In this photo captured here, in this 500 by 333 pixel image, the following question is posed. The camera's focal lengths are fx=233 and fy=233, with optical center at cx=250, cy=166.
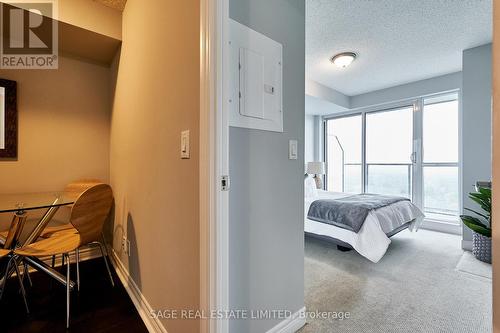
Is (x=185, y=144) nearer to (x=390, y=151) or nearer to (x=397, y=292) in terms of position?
(x=397, y=292)

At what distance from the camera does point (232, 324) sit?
1.16 m

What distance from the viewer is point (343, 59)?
3186mm

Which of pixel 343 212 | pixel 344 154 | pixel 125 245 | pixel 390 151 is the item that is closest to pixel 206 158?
pixel 125 245

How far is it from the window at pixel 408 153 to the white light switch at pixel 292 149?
150 inches

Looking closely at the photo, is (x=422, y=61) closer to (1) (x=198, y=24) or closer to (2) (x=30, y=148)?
(1) (x=198, y=24)

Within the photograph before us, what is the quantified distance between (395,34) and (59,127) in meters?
3.81

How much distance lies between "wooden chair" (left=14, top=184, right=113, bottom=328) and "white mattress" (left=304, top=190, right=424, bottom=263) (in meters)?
2.23

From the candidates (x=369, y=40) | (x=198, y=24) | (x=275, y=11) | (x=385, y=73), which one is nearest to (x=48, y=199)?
(x=198, y=24)

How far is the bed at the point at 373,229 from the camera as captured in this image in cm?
238

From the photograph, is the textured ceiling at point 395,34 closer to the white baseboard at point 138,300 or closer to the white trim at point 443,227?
the white trim at point 443,227

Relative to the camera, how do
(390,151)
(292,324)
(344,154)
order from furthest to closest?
1. (344,154)
2. (390,151)
3. (292,324)

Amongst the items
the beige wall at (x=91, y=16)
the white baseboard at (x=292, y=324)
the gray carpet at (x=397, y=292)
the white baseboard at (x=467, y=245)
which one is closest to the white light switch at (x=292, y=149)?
the white baseboard at (x=292, y=324)

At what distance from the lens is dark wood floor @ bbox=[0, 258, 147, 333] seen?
149 centimetres

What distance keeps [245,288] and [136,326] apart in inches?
33.8
